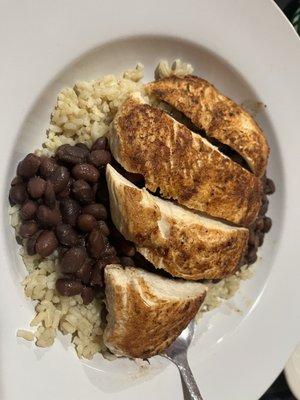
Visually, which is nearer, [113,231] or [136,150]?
[136,150]

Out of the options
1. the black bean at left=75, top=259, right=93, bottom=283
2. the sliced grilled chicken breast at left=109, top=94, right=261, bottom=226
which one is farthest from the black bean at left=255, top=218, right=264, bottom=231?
the black bean at left=75, top=259, right=93, bottom=283

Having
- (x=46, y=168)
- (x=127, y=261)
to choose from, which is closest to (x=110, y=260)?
(x=127, y=261)

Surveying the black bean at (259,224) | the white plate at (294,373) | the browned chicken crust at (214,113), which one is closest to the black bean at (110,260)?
the browned chicken crust at (214,113)

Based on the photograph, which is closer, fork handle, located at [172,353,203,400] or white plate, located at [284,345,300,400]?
fork handle, located at [172,353,203,400]

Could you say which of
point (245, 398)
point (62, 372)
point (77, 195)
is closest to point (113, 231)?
point (77, 195)

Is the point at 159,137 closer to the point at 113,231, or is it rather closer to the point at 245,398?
the point at 113,231

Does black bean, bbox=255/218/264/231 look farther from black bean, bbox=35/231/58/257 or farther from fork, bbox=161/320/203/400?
black bean, bbox=35/231/58/257
